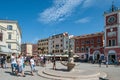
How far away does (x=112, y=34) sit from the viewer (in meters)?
54.9

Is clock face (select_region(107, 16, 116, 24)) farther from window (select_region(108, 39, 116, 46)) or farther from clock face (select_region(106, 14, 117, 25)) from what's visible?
window (select_region(108, 39, 116, 46))

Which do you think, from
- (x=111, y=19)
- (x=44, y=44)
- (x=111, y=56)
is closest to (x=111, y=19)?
(x=111, y=19)

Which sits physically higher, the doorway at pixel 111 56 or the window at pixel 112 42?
the window at pixel 112 42

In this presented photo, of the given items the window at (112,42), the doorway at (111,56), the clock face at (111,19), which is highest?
the clock face at (111,19)

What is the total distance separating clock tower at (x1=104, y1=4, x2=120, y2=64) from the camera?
53.5 meters

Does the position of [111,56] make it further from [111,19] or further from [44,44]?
[44,44]

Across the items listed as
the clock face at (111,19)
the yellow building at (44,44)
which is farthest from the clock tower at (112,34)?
the yellow building at (44,44)

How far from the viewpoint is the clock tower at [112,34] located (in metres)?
53.5

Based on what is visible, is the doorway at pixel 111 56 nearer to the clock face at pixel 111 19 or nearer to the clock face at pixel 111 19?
the clock face at pixel 111 19

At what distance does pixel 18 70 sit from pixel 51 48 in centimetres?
9513

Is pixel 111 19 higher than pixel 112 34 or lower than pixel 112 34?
A: higher

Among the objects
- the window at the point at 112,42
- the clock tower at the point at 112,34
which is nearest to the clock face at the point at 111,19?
the clock tower at the point at 112,34

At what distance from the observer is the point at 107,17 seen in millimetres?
56594

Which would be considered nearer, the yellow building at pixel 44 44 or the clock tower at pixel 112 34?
the clock tower at pixel 112 34
